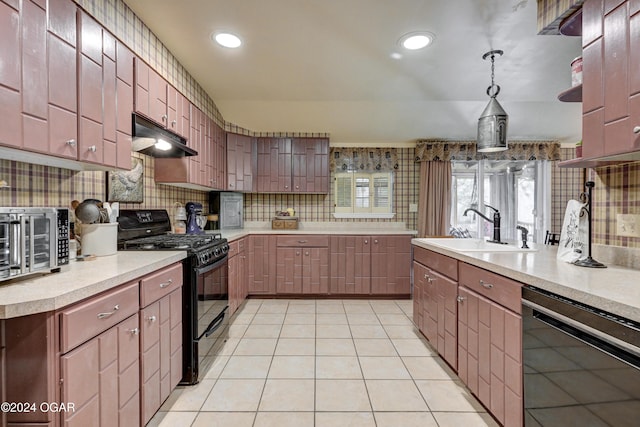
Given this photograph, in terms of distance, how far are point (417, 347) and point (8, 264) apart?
2.57 metres

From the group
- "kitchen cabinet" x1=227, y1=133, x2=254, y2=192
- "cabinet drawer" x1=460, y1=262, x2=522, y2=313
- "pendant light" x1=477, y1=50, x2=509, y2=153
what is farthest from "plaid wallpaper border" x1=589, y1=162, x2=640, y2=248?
"kitchen cabinet" x1=227, y1=133, x2=254, y2=192

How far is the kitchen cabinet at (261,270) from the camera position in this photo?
3.67m

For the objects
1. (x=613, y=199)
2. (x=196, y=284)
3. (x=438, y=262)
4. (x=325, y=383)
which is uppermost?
(x=613, y=199)

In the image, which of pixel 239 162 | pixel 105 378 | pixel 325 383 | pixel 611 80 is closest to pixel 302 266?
pixel 239 162

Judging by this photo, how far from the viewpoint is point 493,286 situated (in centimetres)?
147

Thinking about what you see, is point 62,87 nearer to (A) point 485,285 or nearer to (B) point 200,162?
(B) point 200,162

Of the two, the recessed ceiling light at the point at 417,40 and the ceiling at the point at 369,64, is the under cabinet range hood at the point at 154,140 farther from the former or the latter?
the recessed ceiling light at the point at 417,40

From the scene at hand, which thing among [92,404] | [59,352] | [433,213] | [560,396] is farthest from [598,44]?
[433,213]

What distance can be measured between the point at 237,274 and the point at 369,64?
2528 mm

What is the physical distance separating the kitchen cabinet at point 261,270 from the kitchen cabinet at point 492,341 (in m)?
2.40

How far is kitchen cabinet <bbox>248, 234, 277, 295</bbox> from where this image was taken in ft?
12.1

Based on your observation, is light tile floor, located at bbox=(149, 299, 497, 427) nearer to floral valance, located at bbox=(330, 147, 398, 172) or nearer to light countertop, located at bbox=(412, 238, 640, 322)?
light countertop, located at bbox=(412, 238, 640, 322)

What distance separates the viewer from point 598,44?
1252 millimetres

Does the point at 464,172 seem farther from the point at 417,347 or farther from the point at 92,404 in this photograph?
the point at 92,404
